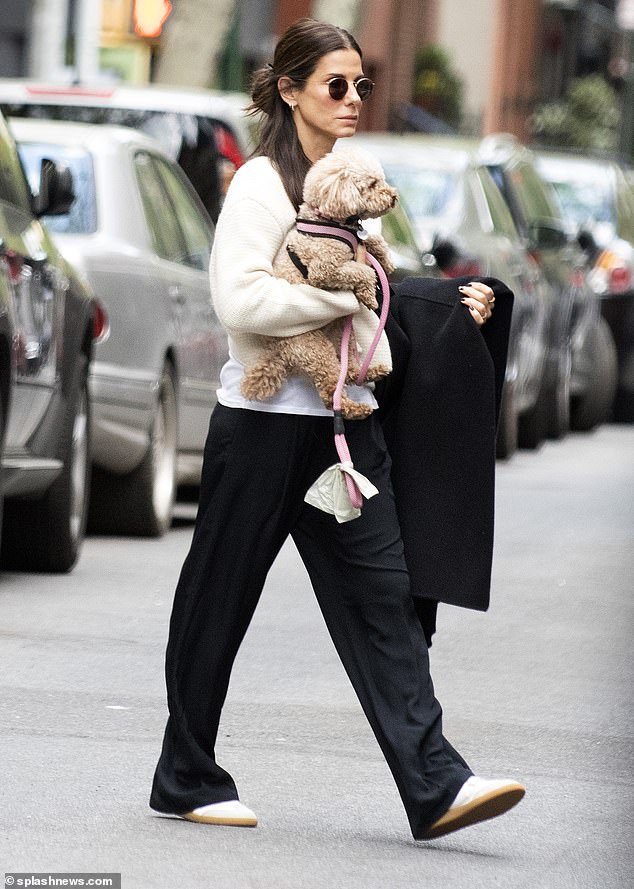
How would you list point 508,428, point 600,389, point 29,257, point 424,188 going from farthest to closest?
point 600,389
point 424,188
point 508,428
point 29,257

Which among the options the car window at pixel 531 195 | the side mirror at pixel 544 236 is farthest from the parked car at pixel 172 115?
the car window at pixel 531 195

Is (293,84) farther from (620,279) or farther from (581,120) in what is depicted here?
(581,120)

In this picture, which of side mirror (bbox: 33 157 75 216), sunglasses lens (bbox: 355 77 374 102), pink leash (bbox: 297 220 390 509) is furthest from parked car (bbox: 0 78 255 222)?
pink leash (bbox: 297 220 390 509)

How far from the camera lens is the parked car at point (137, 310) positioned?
10.3 m

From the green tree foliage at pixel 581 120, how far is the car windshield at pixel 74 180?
42.3 metres

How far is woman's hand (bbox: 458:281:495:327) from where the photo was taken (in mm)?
5223

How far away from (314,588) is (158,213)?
5995 mm

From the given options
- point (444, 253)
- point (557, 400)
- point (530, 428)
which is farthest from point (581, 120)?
point (444, 253)

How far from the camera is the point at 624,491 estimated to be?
14.5m

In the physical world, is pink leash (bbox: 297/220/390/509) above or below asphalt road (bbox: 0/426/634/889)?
above

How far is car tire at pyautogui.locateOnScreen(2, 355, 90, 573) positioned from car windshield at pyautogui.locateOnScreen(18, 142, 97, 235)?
1.11 meters

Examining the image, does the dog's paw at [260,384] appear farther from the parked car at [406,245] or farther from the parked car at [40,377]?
the parked car at [406,245]

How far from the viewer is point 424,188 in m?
16.1

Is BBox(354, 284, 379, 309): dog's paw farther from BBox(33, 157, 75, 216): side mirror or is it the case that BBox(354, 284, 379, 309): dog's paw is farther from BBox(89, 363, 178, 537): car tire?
BBox(89, 363, 178, 537): car tire
